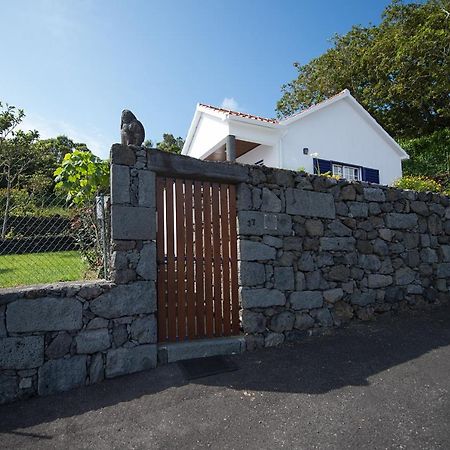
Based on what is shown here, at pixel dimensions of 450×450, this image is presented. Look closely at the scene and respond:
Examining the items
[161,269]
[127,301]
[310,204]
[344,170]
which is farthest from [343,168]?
[127,301]

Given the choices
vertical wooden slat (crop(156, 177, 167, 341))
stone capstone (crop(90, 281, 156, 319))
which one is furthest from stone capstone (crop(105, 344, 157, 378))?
stone capstone (crop(90, 281, 156, 319))

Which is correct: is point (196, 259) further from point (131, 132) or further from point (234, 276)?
point (131, 132)

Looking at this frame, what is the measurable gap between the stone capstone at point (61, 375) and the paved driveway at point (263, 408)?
0.10m

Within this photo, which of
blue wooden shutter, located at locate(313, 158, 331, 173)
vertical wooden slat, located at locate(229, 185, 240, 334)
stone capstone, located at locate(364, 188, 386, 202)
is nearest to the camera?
vertical wooden slat, located at locate(229, 185, 240, 334)

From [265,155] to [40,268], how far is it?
709 centimetres

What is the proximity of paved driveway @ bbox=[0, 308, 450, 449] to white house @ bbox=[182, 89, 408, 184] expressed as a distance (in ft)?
22.3

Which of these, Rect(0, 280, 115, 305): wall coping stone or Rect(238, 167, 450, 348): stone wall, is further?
Rect(238, 167, 450, 348): stone wall

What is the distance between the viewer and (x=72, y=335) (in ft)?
9.77

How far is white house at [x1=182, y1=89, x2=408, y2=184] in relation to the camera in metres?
9.40

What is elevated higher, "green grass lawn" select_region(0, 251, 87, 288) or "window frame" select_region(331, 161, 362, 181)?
"window frame" select_region(331, 161, 362, 181)

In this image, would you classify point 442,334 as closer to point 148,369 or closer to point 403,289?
point 403,289

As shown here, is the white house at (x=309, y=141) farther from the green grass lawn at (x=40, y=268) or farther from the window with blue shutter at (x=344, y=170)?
the green grass lawn at (x=40, y=268)

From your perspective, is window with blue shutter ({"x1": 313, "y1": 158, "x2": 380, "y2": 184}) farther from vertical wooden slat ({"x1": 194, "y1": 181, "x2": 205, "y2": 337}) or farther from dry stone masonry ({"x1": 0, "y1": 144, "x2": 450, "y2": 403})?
vertical wooden slat ({"x1": 194, "y1": 181, "x2": 205, "y2": 337})

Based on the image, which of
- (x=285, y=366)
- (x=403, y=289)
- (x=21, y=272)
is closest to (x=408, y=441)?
(x=285, y=366)
